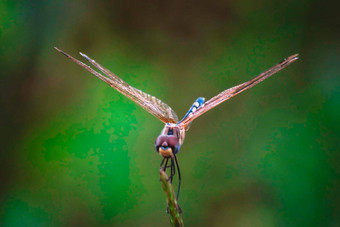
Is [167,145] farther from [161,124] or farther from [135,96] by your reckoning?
[161,124]

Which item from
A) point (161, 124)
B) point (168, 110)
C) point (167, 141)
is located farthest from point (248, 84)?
Answer: point (161, 124)

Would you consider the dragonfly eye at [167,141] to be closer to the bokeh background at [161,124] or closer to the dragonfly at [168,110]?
the dragonfly at [168,110]

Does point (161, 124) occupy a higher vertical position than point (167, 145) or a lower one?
higher

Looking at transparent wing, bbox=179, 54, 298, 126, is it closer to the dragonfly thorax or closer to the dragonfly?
the dragonfly

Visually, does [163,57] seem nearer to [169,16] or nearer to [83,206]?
[169,16]

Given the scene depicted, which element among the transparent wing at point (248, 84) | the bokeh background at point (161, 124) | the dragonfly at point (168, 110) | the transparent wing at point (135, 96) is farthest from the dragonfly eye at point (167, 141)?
the bokeh background at point (161, 124)

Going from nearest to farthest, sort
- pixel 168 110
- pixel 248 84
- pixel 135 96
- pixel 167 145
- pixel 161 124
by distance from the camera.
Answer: pixel 167 145 → pixel 248 84 → pixel 135 96 → pixel 168 110 → pixel 161 124

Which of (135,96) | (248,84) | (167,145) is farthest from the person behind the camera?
(135,96)

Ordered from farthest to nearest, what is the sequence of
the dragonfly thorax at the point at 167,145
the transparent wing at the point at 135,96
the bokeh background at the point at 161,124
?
the bokeh background at the point at 161,124 < the transparent wing at the point at 135,96 < the dragonfly thorax at the point at 167,145

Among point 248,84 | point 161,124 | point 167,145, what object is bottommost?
point 167,145

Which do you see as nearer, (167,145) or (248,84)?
(167,145)
